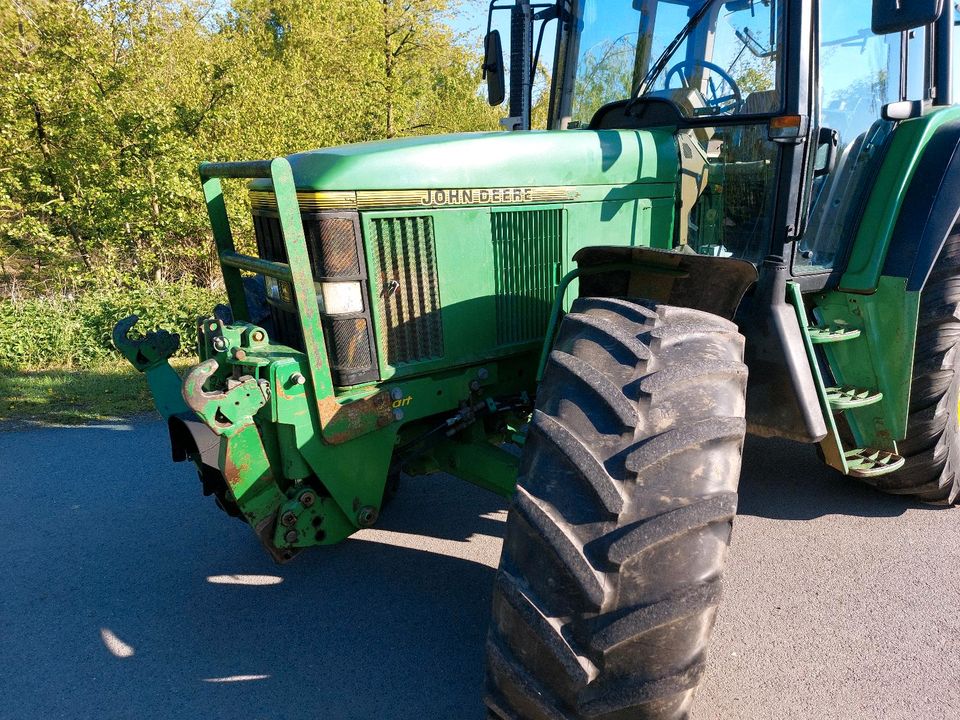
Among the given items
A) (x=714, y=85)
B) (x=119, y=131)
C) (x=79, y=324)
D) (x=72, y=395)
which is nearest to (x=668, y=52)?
(x=714, y=85)

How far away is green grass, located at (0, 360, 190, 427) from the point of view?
6102 millimetres

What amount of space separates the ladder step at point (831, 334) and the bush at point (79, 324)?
566 centimetres

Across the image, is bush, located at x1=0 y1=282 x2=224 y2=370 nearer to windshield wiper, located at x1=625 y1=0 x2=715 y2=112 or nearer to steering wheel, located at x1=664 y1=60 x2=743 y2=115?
windshield wiper, located at x1=625 y1=0 x2=715 y2=112

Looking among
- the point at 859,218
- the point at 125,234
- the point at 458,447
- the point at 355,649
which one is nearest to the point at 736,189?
the point at 859,218

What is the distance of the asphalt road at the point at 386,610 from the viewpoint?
275cm

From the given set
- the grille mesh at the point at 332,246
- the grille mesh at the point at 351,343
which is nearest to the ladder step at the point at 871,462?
the grille mesh at the point at 351,343

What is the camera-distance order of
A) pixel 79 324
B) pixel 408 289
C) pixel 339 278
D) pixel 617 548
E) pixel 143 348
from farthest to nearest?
1. pixel 79 324
2. pixel 143 348
3. pixel 408 289
4. pixel 339 278
5. pixel 617 548

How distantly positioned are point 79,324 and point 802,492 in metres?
7.03

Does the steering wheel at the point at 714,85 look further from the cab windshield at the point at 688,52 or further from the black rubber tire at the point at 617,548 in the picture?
the black rubber tire at the point at 617,548

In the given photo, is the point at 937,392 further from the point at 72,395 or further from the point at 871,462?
the point at 72,395

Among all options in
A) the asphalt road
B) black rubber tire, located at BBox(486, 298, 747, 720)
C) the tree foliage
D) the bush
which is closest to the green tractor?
black rubber tire, located at BBox(486, 298, 747, 720)

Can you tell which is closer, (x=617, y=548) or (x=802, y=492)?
(x=617, y=548)

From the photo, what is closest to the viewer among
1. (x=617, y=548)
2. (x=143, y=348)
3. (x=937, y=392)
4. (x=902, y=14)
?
(x=617, y=548)

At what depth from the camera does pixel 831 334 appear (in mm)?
3367
